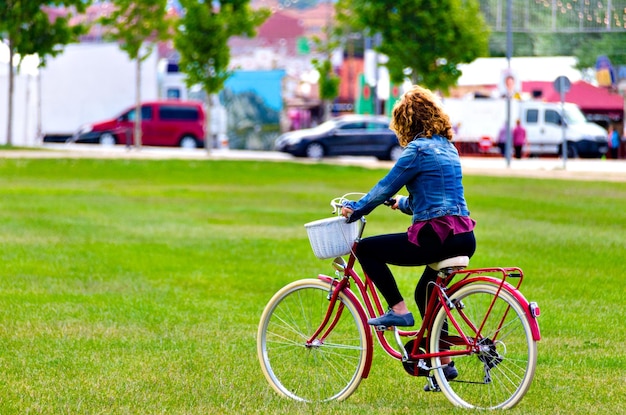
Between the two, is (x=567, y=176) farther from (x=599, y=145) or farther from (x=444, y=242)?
(x=444, y=242)

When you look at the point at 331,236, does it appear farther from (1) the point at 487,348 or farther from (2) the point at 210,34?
(2) the point at 210,34

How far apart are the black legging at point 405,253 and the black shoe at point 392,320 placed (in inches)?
2.8

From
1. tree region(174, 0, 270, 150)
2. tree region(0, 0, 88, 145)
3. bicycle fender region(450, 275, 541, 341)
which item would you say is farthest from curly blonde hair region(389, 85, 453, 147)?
tree region(174, 0, 270, 150)

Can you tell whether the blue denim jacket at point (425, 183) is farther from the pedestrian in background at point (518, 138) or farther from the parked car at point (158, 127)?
the parked car at point (158, 127)

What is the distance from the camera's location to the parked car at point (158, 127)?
2010 inches

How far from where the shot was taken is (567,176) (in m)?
33.3

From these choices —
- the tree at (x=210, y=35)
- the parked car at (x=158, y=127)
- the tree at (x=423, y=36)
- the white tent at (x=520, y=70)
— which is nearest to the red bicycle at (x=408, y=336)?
the tree at (x=423, y=36)

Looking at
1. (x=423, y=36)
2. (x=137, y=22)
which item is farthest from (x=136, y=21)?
(x=423, y=36)

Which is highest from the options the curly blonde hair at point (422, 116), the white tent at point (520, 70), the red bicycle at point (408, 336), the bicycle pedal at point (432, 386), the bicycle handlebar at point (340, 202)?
the white tent at point (520, 70)

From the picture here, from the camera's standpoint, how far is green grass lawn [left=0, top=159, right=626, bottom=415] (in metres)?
6.90

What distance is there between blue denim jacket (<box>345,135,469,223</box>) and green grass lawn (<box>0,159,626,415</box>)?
3.10ft

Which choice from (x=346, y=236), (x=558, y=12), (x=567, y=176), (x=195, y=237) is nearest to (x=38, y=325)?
(x=346, y=236)

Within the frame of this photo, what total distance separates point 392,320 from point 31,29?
37.1 metres

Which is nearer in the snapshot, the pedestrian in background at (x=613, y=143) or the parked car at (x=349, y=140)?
the parked car at (x=349, y=140)
